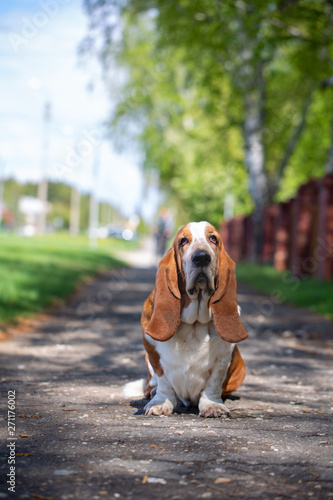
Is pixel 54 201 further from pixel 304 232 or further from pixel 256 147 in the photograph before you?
pixel 304 232

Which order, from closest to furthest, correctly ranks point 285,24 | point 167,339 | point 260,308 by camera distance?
point 167,339, point 260,308, point 285,24

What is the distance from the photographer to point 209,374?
443 cm

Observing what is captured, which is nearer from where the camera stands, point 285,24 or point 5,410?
point 5,410

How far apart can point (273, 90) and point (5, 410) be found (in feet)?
70.0

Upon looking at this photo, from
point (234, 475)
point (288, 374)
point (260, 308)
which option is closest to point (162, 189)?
point (260, 308)

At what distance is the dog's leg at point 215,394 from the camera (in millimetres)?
4344

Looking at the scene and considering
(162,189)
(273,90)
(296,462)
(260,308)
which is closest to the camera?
(296,462)

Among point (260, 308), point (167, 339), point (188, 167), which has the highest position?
point (188, 167)

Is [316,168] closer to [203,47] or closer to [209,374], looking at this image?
[203,47]

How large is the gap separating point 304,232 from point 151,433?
1419 centimetres

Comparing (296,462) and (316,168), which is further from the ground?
(316,168)

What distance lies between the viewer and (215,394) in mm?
4465

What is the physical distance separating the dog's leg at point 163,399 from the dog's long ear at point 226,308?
1.83 ft

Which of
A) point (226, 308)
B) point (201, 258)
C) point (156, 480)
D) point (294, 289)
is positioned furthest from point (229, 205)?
point (156, 480)
